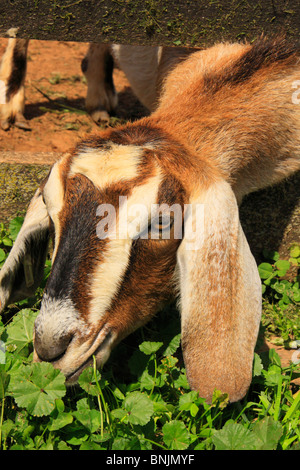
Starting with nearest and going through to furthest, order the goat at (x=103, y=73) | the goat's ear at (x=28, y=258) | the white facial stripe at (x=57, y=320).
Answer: the white facial stripe at (x=57, y=320) → the goat's ear at (x=28, y=258) → the goat at (x=103, y=73)

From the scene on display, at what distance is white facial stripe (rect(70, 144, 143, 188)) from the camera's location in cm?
300

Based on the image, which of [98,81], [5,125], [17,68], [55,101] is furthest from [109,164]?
[55,101]

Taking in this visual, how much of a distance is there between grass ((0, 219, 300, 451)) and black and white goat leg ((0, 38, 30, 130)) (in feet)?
9.25

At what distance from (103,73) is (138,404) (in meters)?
Answer: 4.40

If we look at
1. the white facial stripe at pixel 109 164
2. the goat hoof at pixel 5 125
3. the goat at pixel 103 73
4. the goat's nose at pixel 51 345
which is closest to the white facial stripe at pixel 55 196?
the white facial stripe at pixel 109 164

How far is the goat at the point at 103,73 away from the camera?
4895 millimetres

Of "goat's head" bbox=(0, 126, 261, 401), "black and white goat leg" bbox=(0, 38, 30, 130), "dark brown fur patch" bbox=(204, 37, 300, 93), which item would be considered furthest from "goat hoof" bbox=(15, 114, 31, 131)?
"goat's head" bbox=(0, 126, 261, 401)

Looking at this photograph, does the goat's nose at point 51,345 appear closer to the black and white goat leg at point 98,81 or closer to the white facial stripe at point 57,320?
the white facial stripe at point 57,320

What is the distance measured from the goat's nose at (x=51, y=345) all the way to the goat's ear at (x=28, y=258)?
767 mm

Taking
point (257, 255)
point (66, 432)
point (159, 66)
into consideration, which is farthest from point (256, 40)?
point (66, 432)

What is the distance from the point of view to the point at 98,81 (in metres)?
6.50

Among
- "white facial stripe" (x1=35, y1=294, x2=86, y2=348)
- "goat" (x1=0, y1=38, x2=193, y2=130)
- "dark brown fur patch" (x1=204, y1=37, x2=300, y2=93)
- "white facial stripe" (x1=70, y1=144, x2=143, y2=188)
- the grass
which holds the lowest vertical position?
the grass

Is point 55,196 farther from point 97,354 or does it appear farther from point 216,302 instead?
point 216,302

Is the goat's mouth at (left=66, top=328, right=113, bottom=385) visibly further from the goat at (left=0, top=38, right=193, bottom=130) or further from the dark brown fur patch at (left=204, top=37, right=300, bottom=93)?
the goat at (left=0, top=38, right=193, bottom=130)
